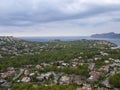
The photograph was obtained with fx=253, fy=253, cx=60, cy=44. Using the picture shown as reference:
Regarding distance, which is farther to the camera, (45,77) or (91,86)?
(45,77)

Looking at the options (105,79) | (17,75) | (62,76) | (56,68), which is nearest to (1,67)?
(17,75)

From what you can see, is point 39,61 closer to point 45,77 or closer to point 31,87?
point 45,77

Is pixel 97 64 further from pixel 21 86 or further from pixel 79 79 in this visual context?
pixel 21 86

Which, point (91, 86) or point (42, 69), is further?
point (42, 69)

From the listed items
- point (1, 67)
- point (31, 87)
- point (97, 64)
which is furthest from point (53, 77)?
point (1, 67)

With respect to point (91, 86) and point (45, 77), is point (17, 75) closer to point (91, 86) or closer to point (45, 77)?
point (45, 77)

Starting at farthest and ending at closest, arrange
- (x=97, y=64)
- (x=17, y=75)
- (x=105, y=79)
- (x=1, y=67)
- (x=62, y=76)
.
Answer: (x=1, y=67) → (x=97, y=64) → (x=17, y=75) → (x=62, y=76) → (x=105, y=79)

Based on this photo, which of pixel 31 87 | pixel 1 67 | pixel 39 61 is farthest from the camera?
pixel 39 61

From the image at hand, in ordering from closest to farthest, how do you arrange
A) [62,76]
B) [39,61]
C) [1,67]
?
[62,76] → [1,67] → [39,61]

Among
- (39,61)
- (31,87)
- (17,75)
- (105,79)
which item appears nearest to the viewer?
(31,87)
